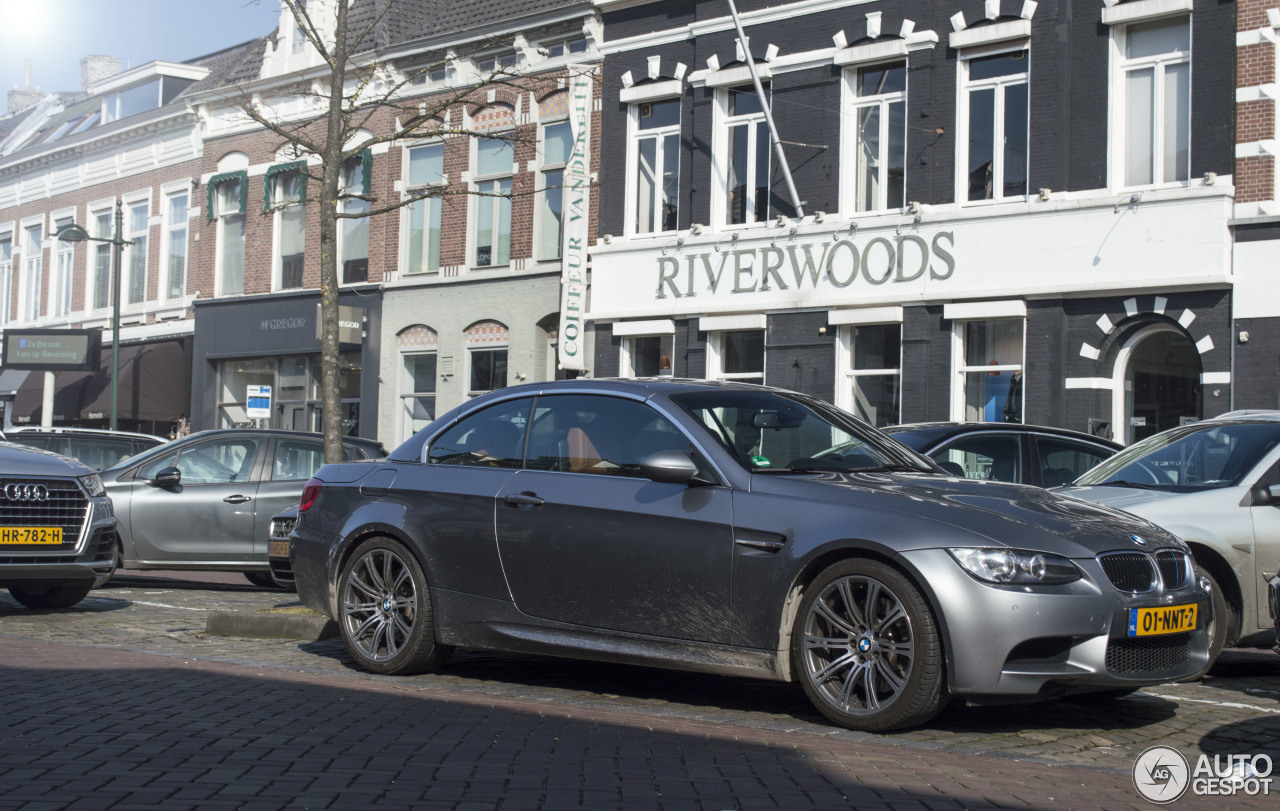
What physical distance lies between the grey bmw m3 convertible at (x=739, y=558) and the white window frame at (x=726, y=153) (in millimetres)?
15294

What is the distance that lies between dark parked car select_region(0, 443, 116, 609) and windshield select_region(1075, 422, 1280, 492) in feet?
23.9

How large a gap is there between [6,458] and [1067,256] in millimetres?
13712

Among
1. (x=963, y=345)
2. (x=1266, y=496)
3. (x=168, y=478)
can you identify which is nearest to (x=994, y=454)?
(x=1266, y=496)

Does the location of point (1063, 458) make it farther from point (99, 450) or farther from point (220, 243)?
point (220, 243)

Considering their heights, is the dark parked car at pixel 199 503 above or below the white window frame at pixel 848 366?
below

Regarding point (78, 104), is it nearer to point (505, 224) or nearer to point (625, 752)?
point (505, 224)

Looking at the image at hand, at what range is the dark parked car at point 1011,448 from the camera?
1057 centimetres

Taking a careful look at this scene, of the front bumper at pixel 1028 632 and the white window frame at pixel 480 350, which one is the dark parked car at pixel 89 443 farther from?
the front bumper at pixel 1028 632

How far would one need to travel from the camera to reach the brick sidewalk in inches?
182

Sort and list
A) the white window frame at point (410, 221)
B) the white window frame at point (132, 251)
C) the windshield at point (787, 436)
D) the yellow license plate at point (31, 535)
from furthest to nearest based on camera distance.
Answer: the white window frame at point (132, 251)
the white window frame at point (410, 221)
the yellow license plate at point (31, 535)
the windshield at point (787, 436)

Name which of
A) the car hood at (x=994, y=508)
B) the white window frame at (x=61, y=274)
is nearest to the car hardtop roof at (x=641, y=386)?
the car hood at (x=994, y=508)

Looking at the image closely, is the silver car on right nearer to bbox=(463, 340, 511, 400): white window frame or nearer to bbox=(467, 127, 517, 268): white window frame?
bbox=(463, 340, 511, 400): white window frame

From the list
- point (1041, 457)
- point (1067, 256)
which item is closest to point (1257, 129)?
point (1067, 256)

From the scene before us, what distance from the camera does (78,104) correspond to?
141 feet
